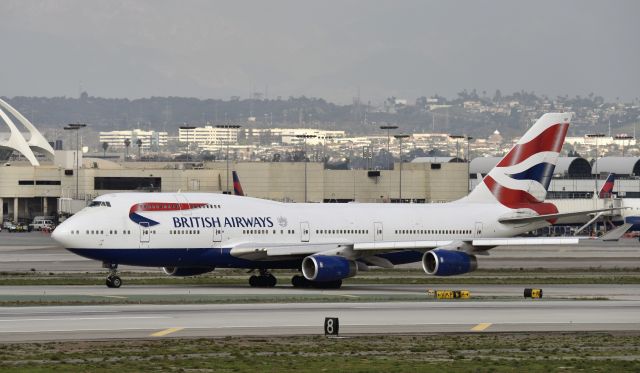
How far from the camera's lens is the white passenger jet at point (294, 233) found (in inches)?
2525

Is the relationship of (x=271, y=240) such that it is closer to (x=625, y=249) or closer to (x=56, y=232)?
(x=56, y=232)

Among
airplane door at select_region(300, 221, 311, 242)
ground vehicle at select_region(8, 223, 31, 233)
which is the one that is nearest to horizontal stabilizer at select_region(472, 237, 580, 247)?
airplane door at select_region(300, 221, 311, 242)

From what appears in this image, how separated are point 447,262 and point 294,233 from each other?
8.46m

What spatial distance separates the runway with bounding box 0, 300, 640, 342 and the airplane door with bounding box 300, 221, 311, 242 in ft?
47.9

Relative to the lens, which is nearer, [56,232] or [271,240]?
[56,232]

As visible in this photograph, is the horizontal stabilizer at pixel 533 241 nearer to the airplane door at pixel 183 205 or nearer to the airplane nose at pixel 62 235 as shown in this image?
the airplane door at pixel 183 205

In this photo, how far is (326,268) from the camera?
64.2 m

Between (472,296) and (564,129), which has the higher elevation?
(564,129)

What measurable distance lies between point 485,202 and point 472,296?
606 inches

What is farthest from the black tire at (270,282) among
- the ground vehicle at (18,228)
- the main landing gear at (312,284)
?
the ground vehicle at (18,228)

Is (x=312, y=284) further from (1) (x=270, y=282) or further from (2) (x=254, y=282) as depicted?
(2) (x=254, y=282)

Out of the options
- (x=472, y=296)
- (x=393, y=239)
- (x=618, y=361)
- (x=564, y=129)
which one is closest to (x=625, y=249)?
(x=564, y=129)

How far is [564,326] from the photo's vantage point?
45875mm

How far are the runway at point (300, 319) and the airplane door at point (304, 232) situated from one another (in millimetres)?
14590
